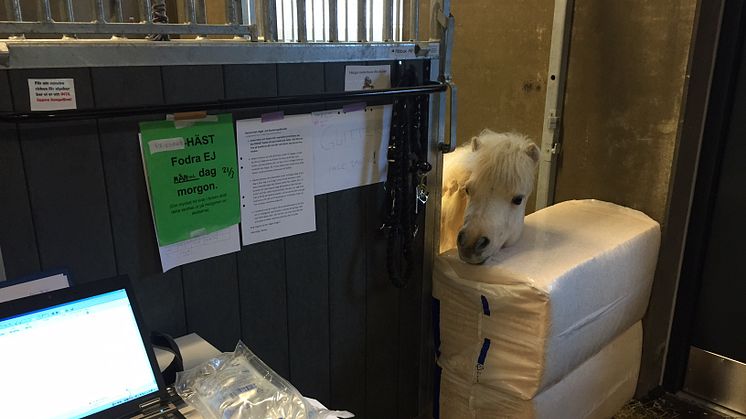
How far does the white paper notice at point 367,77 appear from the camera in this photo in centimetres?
155

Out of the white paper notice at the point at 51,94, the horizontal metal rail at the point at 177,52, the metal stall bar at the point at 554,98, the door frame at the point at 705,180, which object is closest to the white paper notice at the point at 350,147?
the horizontal metal rail at the point at 177,52

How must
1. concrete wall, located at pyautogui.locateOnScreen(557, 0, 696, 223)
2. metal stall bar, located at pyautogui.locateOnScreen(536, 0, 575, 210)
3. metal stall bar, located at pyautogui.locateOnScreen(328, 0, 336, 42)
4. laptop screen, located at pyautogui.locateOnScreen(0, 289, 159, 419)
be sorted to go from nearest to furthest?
laptop screen, located at pyautogui.locateOnScreen(0, 289, 159, 419)
metal stall bar, located at pyautogui.locateOnScreen(328, 0, 336, 42)
concrete wall, located at pyautogui.locateOnScreen(557, 0, 696, 223)
metal stall bar, located at pyautogui.locateOnScreen(536, 0, 575, 210)

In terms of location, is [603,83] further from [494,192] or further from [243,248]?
[243,248]

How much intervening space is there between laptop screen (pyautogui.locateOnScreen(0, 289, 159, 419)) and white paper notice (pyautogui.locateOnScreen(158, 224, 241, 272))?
0.83 ft

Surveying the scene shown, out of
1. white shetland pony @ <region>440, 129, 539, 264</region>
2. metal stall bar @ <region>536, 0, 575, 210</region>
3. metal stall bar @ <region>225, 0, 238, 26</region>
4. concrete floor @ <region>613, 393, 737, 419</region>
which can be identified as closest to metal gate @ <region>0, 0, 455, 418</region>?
metal stall bar @ <region>225, 0, 238, 26</region>

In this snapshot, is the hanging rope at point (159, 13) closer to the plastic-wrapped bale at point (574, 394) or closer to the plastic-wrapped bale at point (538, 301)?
the plastic-wrapped bale at point (538, 301)

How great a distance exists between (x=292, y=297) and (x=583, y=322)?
0.90m

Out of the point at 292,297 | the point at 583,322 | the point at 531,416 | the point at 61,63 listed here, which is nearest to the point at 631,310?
the point at 583,322

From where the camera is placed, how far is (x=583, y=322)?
179 centimetres

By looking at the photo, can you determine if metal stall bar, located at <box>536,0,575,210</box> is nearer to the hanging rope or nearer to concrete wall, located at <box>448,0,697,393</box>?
concrete wall, located at <box>448,0,697,393</box>

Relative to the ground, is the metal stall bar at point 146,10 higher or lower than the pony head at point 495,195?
higher

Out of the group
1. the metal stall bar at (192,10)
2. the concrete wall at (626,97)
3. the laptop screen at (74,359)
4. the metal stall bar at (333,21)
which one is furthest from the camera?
the concrete wall at (626,97)

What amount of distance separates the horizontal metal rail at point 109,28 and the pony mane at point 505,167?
868 mm

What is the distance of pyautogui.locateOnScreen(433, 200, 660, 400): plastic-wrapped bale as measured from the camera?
5.48 ft
